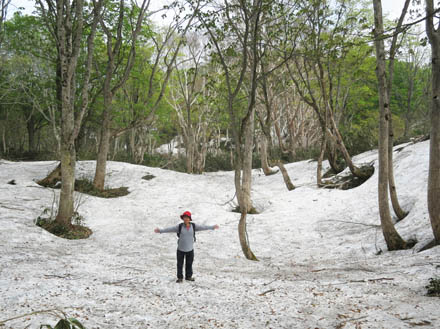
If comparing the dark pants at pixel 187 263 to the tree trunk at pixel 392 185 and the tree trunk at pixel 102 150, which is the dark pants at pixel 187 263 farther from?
the tree trunk at pixel 102 150

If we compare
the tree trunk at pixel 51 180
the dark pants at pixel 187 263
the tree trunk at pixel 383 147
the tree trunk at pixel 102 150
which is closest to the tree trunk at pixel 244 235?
the dark pants at pixel 187 263

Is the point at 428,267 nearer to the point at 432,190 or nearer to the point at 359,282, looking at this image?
the point at 359,282

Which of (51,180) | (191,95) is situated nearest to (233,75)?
(191,95)

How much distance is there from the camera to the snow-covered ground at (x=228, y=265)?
3797 mm

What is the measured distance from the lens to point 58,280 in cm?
460

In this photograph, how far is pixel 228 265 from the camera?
6.95 meters

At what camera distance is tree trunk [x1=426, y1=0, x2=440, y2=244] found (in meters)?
5.60

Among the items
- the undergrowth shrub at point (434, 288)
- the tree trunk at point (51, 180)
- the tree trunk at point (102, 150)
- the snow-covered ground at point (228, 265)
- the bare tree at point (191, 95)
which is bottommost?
the snow-covered ground at point (228, 265)

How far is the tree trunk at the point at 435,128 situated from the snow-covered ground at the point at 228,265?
0.75 metres

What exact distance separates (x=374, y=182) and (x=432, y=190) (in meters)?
6.07

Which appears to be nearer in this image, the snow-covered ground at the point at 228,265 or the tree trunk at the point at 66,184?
the snow-covered ground at the point at 228,265

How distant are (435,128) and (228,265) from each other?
4945 mm

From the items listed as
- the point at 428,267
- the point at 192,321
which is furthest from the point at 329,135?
the point at 192,321

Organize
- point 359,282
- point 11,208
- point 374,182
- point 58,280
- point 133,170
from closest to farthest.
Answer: point 58,280 → point 359,282 → point 11,208 → point 374,182 → point 133,170
